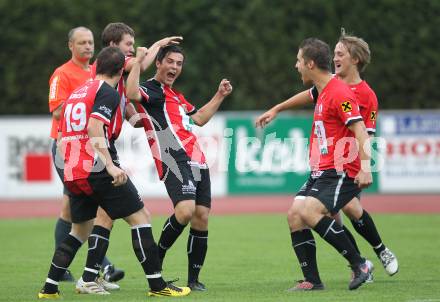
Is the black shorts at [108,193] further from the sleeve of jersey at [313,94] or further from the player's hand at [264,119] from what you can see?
the sleeve of jersey at [313,94]

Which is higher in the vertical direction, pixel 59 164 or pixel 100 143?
pixel 100 143

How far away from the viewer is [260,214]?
17875 mm

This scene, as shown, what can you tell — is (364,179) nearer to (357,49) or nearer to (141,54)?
(357,49)

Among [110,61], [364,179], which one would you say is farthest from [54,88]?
[364,179]

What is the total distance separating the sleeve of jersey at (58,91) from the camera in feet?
31.7

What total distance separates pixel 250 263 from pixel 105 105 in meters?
3.75

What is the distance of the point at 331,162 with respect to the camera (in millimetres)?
8453

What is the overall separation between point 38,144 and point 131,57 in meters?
11.5

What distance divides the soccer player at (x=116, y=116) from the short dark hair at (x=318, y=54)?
4.00 ft

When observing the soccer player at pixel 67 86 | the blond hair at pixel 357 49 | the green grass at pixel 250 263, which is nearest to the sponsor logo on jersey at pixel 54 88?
the soccer player at pixel 67 86

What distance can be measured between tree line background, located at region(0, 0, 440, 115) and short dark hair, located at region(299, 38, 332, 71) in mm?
14477

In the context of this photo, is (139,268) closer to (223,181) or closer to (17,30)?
(223,181)

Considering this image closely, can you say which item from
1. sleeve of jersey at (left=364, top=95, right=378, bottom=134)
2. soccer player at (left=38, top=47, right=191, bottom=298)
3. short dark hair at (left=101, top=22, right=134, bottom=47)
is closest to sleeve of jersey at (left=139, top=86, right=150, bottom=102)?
short dark hair at (left=101, top=22, right=134, bottom=47)

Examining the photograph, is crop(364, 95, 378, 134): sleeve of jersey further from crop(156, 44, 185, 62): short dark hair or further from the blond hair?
crop(156, 44, 185, 62): short dark hair
